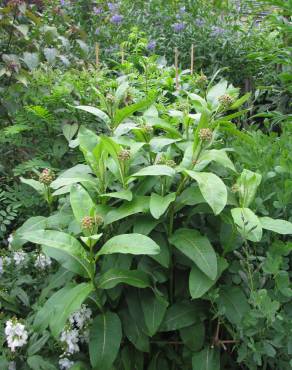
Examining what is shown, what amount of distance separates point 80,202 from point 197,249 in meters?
0.46

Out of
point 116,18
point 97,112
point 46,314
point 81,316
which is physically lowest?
point 116,18

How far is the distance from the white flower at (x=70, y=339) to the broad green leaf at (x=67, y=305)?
0.15 meters

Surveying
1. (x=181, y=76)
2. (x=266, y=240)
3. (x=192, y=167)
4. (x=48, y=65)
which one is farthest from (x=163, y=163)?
(x=181, y=76)

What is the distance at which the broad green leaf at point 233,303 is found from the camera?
188 cm

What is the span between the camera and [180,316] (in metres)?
1.96

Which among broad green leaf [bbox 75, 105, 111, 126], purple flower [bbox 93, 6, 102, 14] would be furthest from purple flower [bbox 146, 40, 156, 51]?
broad green leaf [bbox 75, 105, 111, 126]

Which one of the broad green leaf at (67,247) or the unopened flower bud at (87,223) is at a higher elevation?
the unopened flower bud at (87,223)

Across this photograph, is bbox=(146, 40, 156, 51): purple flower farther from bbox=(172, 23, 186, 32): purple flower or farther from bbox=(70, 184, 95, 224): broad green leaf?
bbox=(70, 184, 95, 224): broad green leaf

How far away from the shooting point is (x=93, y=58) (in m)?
4.97

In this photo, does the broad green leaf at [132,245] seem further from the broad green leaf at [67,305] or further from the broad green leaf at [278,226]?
the broad green leaf at [278,226]

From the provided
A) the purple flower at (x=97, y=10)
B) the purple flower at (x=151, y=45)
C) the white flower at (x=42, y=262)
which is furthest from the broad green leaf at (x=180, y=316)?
the purple flower at (x=97, y=10)

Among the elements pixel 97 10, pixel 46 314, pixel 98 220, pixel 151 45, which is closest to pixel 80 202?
pixel 98 220

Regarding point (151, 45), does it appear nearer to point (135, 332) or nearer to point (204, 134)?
point (204, 134)

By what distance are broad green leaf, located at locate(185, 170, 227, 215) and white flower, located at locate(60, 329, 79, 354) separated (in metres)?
0.70
